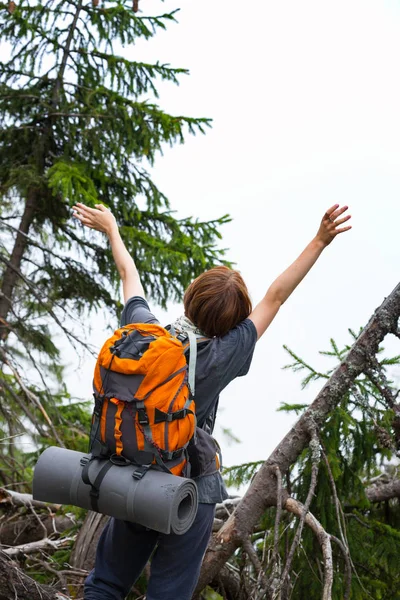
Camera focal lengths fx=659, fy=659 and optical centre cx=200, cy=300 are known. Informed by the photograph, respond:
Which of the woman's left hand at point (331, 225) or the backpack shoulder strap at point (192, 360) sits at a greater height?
the woman's left hand at point (331, 225)

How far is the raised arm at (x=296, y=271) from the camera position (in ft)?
9.46

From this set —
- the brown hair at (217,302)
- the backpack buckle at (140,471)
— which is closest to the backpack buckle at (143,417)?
the backpack buckle at (140,471)

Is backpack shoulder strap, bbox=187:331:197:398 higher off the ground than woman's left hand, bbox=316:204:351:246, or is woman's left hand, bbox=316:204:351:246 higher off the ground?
woman's left hand, bbox=316:204:351:246

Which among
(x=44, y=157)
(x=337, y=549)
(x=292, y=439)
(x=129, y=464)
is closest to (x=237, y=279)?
(x=129, y=464)

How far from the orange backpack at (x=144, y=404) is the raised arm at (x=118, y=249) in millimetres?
605

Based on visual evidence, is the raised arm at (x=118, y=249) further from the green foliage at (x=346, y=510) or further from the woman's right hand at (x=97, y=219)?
the green foliage at (x=346, y=510)

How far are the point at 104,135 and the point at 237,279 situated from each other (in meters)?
6.82

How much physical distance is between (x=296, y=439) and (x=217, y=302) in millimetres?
1228

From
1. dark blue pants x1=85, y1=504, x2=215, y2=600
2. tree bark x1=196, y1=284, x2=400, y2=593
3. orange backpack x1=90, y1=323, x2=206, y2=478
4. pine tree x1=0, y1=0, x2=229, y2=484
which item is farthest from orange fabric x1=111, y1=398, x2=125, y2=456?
pine tree x1=0, y1=0, x2=229, y2=484

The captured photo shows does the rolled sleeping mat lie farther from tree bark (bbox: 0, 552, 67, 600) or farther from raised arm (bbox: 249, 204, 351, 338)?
tree bark (bbox: 0, 552, 67, 600)

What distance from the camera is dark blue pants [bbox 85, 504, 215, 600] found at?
9.00 ft

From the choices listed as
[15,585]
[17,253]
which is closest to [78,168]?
[17,253]

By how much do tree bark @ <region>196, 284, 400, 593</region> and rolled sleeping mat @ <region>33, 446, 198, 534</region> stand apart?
113cm

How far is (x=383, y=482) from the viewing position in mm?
4875
